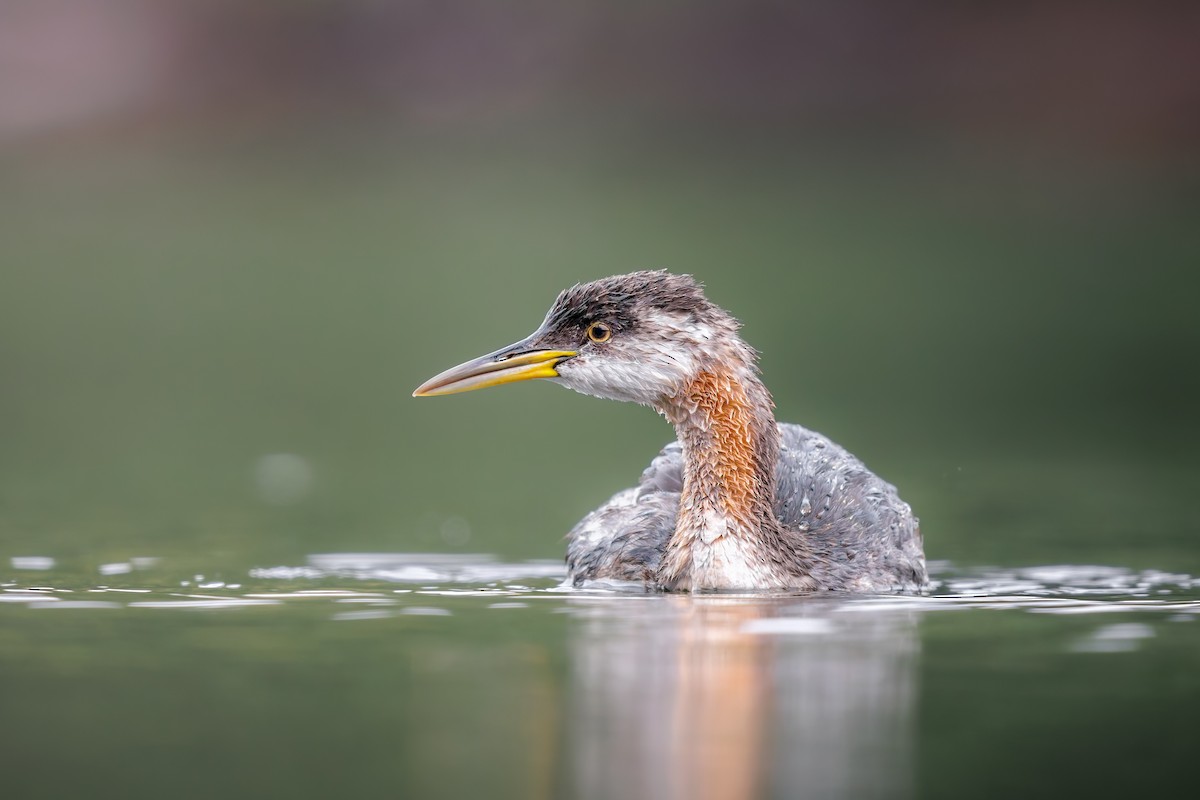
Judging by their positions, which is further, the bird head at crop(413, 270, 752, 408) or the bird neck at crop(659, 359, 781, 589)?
the bird head at crop(413, 270, 752, 408)

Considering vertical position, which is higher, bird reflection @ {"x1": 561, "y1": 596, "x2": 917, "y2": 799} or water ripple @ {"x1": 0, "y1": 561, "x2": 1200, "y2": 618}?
water ripple @ {"x1": 0, "y1": 561, "x2": 1200, "y2": 618}

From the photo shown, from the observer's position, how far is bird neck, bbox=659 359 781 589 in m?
12.2

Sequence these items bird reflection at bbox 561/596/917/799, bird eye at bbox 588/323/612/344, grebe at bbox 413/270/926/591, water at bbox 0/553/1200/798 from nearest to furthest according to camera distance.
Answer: bird reflection at bbox 561/596/917/799, water at bbox 0/553/1200/798, grebe at bbox 413/270/926/591, bird eye at bbox 588/323/612/344

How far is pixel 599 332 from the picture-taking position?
12.7 meters

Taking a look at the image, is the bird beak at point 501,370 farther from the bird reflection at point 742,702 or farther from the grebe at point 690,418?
the bird reflection at point 742,702

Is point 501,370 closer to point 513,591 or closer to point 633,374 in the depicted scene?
point 633,374

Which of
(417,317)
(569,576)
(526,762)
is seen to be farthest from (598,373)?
(417,317)

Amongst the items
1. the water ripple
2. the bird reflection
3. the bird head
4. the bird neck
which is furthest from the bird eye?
the bird reflection

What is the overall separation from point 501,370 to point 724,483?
146 centimetres

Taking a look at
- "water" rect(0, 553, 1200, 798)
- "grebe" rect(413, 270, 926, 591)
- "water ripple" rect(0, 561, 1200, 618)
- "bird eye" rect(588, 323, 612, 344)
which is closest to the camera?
"water" rect(0, 553, 1200, 798)

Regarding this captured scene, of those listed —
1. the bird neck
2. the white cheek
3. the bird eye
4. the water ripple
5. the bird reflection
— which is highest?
the bird eye

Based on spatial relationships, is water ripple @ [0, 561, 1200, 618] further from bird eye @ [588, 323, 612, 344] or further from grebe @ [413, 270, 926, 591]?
bird eye @ [588, 323, 612, 344]

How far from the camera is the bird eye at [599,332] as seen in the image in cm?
1265

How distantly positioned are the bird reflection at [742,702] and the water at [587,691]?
0.06 feet
